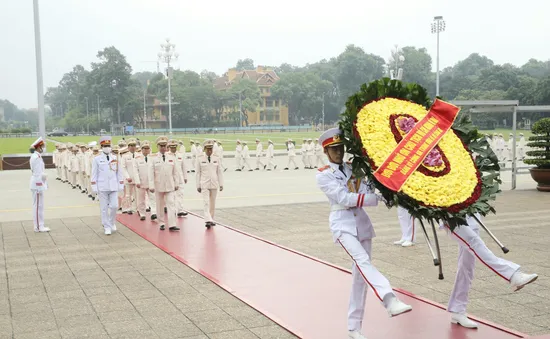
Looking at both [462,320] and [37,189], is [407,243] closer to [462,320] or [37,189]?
[462,320]

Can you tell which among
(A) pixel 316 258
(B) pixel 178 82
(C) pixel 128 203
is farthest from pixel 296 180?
(B) pixel 178 82

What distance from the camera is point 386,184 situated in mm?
4465

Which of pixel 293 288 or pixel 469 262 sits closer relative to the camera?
pixel 469 262

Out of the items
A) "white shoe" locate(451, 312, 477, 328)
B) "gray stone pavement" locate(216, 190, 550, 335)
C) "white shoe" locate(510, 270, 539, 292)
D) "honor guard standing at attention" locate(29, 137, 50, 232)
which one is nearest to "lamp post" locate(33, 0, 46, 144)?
"gray stone pavement" locate(216, 190, 550, 335)

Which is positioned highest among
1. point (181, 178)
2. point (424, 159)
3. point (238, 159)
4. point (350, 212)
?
point (424, 159)

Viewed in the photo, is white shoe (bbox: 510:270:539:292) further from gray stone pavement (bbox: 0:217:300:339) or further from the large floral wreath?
gray stone pavement (bbox: 0:217:300:339)

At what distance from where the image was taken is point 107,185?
11.4m

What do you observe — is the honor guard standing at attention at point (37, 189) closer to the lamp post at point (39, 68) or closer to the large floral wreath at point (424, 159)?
the large floral wreath at point (424, 159)

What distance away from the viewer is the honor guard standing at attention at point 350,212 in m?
4.77

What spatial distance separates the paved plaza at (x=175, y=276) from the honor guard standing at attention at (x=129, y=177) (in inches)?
40.3

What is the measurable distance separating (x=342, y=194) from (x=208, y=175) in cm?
719

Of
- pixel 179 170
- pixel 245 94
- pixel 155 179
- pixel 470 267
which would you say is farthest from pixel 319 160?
pixel 245 94

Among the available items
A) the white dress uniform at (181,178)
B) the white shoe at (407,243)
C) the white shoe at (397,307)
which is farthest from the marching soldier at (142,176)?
the white shoe at (397,307)

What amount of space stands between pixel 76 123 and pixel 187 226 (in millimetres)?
96959
